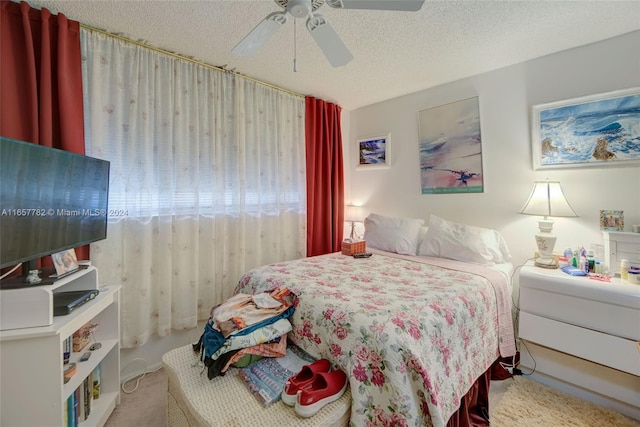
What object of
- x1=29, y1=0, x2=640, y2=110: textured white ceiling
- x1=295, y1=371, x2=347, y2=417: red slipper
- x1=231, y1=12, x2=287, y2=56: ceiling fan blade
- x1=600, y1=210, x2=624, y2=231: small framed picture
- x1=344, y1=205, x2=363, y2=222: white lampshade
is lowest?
x1=295, y1=371, x2=347, y2=417: red slipper

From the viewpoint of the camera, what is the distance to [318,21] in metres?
1.29

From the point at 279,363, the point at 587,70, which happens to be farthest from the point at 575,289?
the point at 279,363

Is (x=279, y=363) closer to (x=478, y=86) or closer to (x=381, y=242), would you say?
(x=381, y=242)

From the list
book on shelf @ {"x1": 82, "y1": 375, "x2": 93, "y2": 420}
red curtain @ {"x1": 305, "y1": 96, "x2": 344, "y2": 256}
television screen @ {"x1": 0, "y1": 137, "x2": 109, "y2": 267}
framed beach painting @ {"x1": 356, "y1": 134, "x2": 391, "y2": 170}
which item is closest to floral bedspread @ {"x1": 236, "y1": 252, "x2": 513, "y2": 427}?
book on shelf @ {"x1": 82, "y1": 375, "x2": 93, "y2": 420}

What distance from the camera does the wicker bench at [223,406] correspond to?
1.04 m

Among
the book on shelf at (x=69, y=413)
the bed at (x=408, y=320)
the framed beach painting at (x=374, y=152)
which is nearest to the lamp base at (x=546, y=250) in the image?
the bed at (x=408, y=320)

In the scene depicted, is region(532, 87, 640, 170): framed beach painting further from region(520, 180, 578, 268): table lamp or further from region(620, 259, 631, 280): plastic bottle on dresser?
region(620, 259, 631, 280): plastic bottle on dresser

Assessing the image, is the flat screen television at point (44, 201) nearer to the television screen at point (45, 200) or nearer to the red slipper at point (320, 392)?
the television screen at point (45, 200)

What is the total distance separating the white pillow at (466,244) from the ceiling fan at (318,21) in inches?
68.9

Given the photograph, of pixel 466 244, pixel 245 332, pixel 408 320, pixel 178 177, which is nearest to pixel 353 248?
pixel 466 244

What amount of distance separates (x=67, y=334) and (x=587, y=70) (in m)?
3.71

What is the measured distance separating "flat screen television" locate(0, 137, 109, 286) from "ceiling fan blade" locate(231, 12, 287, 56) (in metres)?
1.08

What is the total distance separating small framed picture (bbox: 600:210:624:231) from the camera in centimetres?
190

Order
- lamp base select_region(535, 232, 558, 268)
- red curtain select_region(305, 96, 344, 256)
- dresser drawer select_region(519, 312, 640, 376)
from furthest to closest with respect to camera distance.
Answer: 1. red curtain select_region(305, 96, 344, 256)
2. lamp base select_region(535, 232, 558, 268)
3. dresser drawer select_region(519, 312, 640, 376)
